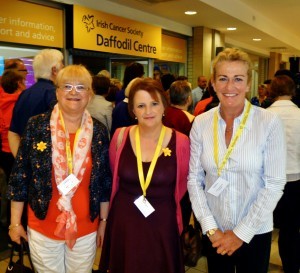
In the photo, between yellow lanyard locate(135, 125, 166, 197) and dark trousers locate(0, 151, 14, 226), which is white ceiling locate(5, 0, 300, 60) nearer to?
dark trousers locate(0, 151, 14, 226)

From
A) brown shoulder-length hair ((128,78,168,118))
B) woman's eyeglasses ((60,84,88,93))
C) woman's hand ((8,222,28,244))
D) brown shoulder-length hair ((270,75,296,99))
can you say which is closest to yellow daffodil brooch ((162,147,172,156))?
brown shoulder-length hair ((128,78,168,118))

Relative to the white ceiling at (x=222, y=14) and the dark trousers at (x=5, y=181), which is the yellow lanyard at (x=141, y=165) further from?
the white ceiling at (x=222, y=14)

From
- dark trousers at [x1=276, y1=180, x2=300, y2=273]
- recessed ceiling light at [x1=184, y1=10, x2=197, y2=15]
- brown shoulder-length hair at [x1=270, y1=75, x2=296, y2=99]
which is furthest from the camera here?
recessed ceiling light at [x1=184, y1=10, x2=197, y2=15]

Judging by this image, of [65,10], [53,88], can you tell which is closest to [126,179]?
[53,88]

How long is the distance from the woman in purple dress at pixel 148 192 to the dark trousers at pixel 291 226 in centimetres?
115

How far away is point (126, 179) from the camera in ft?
5.69

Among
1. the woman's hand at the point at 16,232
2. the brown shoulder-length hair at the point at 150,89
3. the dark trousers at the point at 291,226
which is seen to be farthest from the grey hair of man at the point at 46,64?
the dark trousers at the point at 291,226

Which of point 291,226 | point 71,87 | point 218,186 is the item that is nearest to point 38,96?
point 71,87

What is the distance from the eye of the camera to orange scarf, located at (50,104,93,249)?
5.42 feet

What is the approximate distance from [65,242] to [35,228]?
6.9 inches

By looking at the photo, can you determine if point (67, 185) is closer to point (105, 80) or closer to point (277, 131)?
point (277, 131)

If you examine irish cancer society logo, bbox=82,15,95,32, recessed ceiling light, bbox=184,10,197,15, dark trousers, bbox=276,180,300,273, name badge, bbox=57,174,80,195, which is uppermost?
recessed ceiling light, bbox=184,10,197,15

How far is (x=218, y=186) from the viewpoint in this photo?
1.59 meters

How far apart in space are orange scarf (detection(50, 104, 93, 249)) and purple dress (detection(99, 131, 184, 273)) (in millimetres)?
215
